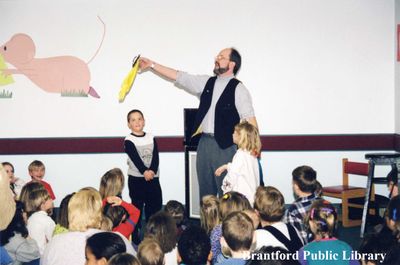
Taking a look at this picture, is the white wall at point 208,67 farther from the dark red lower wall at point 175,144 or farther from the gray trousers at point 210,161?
the gray trousers at point 210,161

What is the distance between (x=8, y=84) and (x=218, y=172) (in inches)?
137

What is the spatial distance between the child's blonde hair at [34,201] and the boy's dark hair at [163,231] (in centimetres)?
115

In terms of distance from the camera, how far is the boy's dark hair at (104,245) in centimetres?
300

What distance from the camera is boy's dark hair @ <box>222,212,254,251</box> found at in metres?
3.17

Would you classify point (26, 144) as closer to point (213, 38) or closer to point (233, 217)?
point (213, 38)

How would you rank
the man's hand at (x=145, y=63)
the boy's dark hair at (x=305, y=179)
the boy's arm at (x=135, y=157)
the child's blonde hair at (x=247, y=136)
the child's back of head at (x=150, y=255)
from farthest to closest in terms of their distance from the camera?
the boy's arm at (x=135, y=157) → the man's hand at (x=145, y=63) → the child's blonde hair at (x=247, y=136) → the boy's dark hair at (x=305, y=179) → the child's back of head at (x=150, y=255)

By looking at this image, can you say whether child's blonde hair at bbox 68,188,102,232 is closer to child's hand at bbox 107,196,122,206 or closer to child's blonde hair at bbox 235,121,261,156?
child's hand at bbox 107,196,122,206

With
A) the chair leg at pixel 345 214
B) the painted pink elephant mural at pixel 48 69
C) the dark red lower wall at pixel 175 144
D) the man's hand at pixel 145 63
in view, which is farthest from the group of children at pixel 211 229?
the painted pink elephant mural at pixel 48 69

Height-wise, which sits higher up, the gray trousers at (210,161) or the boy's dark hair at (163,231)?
the gray trousers at (210,161)

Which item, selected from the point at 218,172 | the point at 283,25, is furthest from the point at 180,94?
the point at 218,172

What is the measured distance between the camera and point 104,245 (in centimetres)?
302

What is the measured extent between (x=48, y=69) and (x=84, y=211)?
3.89 metres

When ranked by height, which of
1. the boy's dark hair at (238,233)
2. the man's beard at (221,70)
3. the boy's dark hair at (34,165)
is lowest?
the boy's dark hair at (238,233)

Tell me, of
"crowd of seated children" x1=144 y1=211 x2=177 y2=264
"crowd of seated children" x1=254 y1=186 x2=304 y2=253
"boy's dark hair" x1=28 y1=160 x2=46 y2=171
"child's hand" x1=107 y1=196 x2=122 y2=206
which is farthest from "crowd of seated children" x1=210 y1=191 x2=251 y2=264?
"boy's dark hair" x1=28 y1=160 x2=46 y2=171
